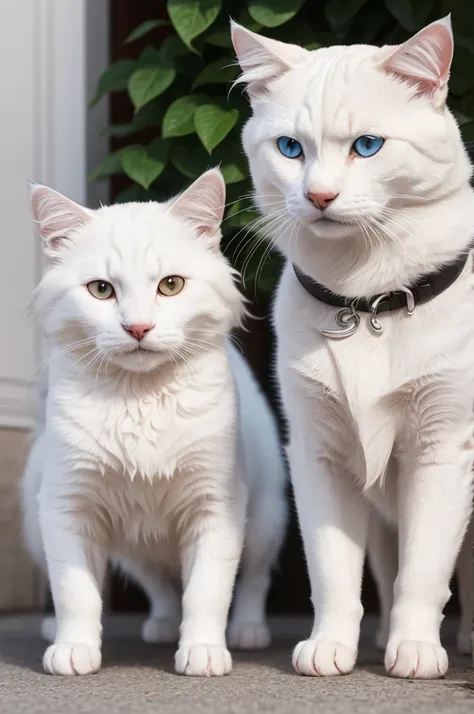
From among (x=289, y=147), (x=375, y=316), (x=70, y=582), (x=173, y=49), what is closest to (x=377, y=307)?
(x=375, y=316)

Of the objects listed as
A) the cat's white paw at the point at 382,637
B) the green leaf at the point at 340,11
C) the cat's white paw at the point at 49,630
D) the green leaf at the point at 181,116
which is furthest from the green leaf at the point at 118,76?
the cat's white paw at the point at 382,637

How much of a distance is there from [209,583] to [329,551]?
0.20 meters

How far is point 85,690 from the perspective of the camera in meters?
1.37

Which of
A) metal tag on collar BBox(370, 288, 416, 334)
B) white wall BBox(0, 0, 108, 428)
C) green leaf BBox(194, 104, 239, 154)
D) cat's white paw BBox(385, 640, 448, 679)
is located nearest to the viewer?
cat's white paw BBox(385, 640, 448, 679)

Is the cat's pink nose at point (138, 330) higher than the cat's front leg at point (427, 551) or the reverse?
higher

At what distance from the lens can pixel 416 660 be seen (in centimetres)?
142

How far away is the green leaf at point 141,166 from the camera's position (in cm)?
221

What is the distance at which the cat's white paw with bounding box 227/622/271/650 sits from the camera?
6.10 feet

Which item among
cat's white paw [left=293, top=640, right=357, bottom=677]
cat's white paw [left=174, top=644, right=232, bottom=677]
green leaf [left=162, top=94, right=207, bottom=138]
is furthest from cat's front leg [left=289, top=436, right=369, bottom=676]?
green leaf [left=162, top=94, right=207, bottom=138]

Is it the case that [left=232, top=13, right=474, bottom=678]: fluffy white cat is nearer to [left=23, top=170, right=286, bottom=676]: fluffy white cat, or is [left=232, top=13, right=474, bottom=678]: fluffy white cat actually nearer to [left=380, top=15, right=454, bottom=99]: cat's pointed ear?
[left=380, top=15, right=454, bottom=99]: cat's pointed ear

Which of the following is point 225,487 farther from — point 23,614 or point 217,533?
point 23,614

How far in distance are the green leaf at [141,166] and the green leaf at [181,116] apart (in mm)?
81

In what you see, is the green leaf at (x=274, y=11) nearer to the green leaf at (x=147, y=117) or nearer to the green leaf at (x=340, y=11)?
the green leaf at (x=340, y=11)

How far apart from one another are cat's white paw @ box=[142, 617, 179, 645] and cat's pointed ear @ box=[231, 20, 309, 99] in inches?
40.9
